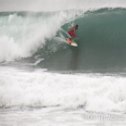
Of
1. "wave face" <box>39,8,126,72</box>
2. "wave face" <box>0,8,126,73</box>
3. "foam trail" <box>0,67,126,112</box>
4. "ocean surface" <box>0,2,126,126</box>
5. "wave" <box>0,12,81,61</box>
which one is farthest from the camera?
"wave" <box>0,12,81,61</box>

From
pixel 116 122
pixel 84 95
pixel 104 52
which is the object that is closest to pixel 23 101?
pixel 84 95

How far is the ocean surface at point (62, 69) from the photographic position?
418 centimetres

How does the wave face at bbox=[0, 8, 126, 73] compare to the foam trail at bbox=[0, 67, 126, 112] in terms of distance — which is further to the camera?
the wave face at bbox=[0, 8, 126, 73]

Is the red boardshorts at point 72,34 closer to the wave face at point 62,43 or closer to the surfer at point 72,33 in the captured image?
the surfer at point 72,33

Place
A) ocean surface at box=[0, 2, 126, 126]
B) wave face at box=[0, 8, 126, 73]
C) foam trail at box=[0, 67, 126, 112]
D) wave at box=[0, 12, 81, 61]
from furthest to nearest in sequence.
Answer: wave at box=[0, 12, 81, 61] < wave face at box=[0, 8, 126, 73] < foam trail at box=[0, 67, 126, 112] < ocean surface at box=[0, 2, 126, 126]

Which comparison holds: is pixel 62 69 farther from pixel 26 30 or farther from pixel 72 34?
pixel 26 30

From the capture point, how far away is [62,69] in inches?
203

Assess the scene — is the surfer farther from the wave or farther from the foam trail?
the foam trail

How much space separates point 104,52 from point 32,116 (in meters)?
1.84

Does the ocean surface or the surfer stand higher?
the surfer

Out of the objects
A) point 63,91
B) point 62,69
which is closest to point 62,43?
point 62,69

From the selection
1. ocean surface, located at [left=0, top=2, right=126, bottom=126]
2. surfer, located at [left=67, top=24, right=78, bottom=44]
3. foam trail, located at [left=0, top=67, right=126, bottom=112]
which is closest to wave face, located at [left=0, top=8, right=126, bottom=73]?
ocean surface, located at [left=0, top=2, right=126, bottom=126]

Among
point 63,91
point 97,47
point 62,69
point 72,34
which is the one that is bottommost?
point 63,91

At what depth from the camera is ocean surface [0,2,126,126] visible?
13.7 feet
